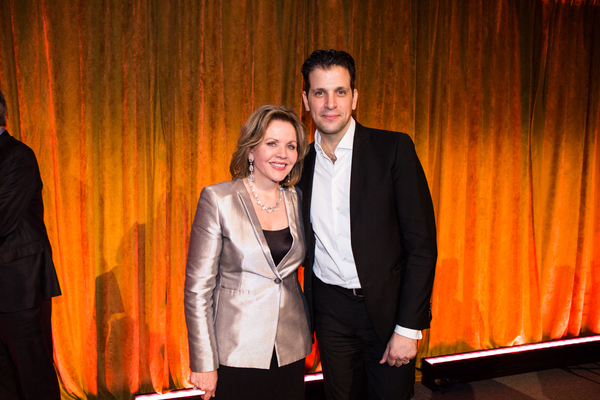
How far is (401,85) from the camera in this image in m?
3.06

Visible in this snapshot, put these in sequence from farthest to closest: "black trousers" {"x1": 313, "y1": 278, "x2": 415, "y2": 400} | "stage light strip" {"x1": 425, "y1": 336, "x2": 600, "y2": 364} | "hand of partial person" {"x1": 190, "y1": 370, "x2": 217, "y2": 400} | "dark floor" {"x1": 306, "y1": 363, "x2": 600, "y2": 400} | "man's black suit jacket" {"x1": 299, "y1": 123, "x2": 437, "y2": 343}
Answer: "stage light strip" {"x1": 425, "y1": 336, "x2": 600, "y2": 364} → "dark floor" {"x1": 306, "y1": 363, "x2": 600, "y2": 400} → "black trousers" {"x1": 313, "y1": 278, "x2": 415, "y2": 400} → "man's black suit jacket" {"x1": 299, "y1": 123, "x2": 437, "y2": 343} → "hand of partial person" {"x1": 190, "y1": 370, "x2": 217, "y2": 400}

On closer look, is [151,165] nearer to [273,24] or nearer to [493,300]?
[273,24]

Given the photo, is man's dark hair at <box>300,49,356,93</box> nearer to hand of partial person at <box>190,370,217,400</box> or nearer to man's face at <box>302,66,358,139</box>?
man's face at <box>302,66,358,139</box>

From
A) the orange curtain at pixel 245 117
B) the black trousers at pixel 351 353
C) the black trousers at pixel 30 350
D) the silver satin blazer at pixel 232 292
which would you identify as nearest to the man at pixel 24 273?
the black trousers at pixel 30 350

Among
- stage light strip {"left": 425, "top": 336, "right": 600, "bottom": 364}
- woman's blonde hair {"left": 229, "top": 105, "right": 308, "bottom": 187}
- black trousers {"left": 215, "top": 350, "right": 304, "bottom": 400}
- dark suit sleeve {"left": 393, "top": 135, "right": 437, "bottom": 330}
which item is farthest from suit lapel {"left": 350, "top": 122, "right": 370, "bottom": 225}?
stage light strip {"left": 425, "top": 336, "right": 600, "bottom": 364}

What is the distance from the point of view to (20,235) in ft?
6.37

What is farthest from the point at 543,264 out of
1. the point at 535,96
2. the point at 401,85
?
the point at 401,85

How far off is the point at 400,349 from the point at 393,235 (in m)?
0.43

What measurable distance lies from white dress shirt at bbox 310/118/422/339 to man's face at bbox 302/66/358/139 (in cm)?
8

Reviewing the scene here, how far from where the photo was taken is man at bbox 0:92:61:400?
1.87 meters

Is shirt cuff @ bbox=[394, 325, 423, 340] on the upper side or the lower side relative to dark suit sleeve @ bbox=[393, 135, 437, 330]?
lower

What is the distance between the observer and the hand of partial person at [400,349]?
59.7 inches

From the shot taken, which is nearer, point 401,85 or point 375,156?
point 375,156

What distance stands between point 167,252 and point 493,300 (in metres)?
2.70
